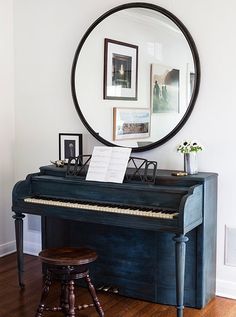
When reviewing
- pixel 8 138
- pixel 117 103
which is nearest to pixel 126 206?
pixel 117 103

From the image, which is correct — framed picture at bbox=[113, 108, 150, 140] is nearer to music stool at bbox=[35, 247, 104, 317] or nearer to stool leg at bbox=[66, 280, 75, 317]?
music stool at bbox=[35, 247, 104, 317]

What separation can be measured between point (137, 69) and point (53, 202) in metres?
1.21

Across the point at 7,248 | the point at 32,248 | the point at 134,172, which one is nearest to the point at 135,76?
the point at 134,172

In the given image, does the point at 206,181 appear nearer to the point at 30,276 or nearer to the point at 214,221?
the point at 214,221

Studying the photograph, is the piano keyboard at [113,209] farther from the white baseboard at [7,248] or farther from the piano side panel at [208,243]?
the white baseboard at [7,248]

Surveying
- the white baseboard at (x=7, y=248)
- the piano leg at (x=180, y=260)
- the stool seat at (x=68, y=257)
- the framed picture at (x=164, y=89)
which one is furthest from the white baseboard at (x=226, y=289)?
the white baseboard at (x=7, y=248)

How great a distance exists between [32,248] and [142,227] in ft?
5.75

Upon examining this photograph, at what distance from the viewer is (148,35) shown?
3406mm

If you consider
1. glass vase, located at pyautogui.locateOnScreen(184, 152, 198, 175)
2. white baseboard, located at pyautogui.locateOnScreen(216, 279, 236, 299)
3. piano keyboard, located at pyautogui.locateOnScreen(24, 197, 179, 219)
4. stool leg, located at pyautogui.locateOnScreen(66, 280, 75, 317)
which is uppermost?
glass vase, located at pyautogui.locateOnScreen(184, 152, 198, 175)

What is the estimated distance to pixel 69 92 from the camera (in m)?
3.88

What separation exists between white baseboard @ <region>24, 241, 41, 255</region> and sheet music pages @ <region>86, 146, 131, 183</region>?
51.2 inches

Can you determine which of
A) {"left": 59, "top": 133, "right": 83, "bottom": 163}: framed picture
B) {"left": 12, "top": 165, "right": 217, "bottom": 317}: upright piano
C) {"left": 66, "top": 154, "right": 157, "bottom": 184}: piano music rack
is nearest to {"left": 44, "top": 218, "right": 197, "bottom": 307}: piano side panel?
{"left": 12, "top": 165, "right": 217, "bottom": 317}: upright piano

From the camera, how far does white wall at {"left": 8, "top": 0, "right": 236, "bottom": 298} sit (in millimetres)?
3186

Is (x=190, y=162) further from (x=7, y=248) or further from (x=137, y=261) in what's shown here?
(x=7, y=248)
